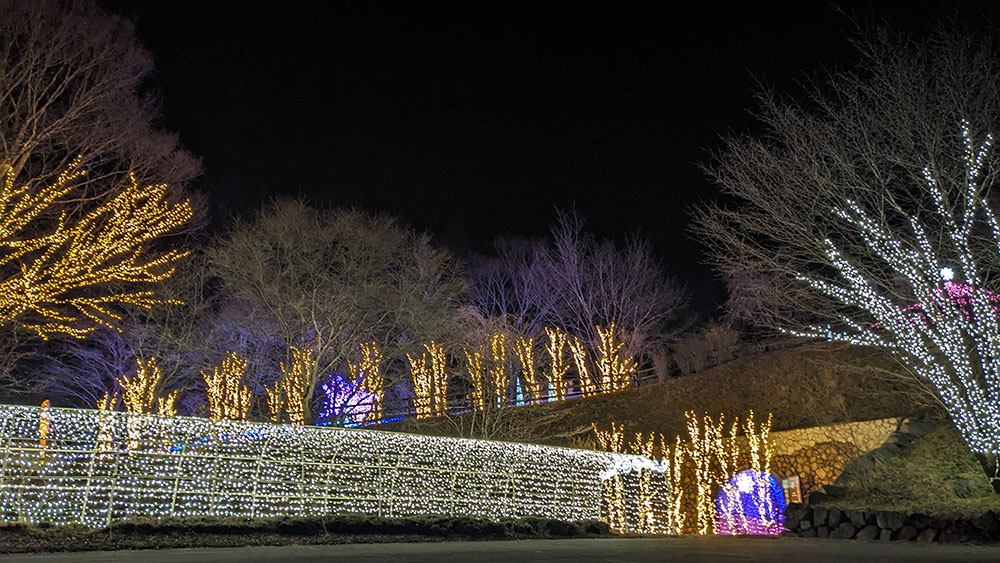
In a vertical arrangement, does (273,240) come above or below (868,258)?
above

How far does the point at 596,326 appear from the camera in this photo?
26.4m

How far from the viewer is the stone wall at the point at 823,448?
14328 millimetres

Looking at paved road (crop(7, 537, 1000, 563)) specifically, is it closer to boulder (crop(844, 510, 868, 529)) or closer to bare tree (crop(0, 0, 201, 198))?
boulder (crop(844, 510, 868, 529))

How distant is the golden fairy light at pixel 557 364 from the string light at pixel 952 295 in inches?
510

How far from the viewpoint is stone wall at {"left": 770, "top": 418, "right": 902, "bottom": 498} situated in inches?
564

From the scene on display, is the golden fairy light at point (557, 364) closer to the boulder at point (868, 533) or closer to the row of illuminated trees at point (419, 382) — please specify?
the row of illuminated trees at point (419, 382)

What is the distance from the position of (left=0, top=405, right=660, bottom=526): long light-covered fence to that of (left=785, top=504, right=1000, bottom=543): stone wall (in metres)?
3.36

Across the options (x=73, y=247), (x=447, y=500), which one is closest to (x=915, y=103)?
(x=447, y=500)

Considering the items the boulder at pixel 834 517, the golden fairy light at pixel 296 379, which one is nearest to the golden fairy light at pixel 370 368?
the golden fairy light at pixel 296 379

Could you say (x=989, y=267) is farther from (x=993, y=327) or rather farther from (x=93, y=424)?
(x=93, y=424)

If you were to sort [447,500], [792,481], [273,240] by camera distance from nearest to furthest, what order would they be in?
[447,500] → [792,481] → [273,240]

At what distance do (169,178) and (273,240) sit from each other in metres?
6.00

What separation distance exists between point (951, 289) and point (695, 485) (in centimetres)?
683

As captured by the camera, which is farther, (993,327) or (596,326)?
(596,326)
